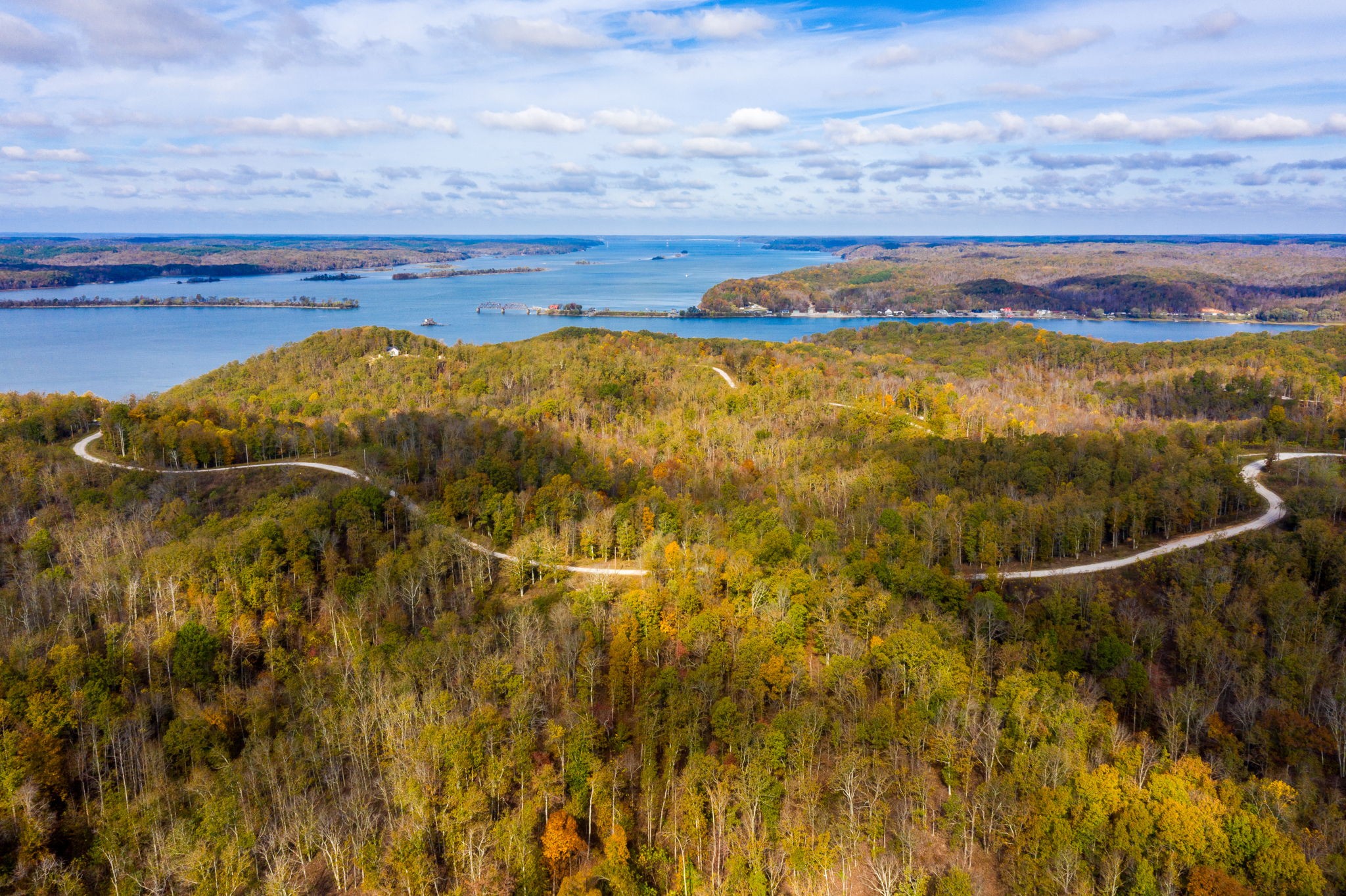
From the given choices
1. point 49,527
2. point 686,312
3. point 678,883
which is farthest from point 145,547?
point 686,312

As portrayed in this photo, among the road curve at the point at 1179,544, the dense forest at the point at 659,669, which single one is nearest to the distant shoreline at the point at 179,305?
the dense forest at the point at 659,669

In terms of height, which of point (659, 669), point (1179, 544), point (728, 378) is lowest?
point (659, 669)

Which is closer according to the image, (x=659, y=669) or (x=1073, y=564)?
(x=659, y=669)

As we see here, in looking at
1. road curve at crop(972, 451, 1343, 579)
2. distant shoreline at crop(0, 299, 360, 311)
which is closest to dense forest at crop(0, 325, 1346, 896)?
road curve at crop(972, 451, 1343, 579)

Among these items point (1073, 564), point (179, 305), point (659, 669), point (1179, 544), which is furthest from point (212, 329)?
point (1179, 544)

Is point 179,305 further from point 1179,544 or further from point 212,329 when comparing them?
point 1179,544

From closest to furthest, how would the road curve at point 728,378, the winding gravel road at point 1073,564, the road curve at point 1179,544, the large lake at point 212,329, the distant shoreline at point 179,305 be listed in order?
the road curve at point 1179,544, the winding gravel road at point 1073,564, the road curve at point 728,378, the large lake at point 212,329, the distant shoreline at point 179,305

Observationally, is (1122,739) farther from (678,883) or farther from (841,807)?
(678,883)

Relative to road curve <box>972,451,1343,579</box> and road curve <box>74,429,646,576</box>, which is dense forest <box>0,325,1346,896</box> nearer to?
road curve <box>74,429,646,576</box>

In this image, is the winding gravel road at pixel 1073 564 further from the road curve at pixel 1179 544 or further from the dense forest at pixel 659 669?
the dense forest at pixel 659 669
